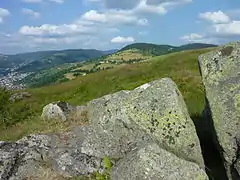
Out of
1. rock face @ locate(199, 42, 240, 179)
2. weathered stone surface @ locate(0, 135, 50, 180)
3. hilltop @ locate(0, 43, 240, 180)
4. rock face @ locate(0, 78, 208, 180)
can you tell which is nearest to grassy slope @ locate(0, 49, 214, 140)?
weathered stone surface @ locate(0, 135, 50, 180)

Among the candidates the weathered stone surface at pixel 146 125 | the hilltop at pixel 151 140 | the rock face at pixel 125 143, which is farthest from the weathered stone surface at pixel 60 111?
the weathered stone surface at pixel 146 125

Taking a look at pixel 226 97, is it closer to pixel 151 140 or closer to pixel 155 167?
pixel 151 140

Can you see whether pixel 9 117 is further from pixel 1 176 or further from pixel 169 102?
pixel 169 102

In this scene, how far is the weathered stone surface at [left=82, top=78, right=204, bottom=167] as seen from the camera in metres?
15.8

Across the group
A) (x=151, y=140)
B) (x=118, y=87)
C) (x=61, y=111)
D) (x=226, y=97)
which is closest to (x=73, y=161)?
(x=151, y=140)

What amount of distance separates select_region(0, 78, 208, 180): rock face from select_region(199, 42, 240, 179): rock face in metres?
1.15

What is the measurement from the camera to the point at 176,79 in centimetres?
4909

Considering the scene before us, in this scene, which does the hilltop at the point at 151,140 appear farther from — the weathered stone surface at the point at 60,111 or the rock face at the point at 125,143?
the weathered stone surface at the point at 60,111

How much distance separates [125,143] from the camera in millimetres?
16734

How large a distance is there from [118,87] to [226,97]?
4458cm

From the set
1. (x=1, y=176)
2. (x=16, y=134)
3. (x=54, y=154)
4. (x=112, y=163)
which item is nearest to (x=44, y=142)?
(x=54, y=154)

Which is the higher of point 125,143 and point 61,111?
point 125,143

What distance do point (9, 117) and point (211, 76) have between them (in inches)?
1057

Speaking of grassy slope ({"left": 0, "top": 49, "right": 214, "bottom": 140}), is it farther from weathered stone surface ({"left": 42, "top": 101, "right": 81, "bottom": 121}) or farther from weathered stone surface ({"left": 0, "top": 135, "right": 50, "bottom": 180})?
weathered stone surface ({"left": 0, "top": 135, "right": 50, "bottom": 180})
